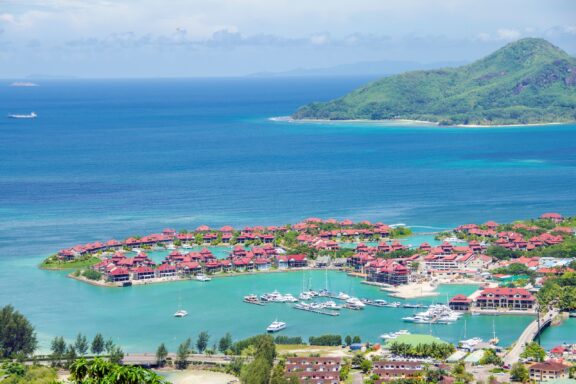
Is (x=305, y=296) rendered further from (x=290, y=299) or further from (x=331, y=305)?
(x=331, y=305)

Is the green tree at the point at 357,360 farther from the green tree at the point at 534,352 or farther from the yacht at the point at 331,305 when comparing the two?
the yacht at the point at 331,305

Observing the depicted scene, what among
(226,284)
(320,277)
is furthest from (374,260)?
(226,284)

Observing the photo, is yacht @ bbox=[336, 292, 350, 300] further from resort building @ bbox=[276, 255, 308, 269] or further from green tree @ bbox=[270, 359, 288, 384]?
green tree @ bbox=[270, 359, 288, 384]

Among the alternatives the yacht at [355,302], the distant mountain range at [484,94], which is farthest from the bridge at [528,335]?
the distant mountain range at [484,94]

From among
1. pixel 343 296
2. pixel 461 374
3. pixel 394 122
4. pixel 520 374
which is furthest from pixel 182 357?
pixel 394 122

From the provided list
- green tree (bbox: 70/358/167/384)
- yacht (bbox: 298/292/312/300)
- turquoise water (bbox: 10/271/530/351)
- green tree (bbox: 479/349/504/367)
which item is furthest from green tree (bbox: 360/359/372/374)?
green tree (bbox: 70/358/167/384)
